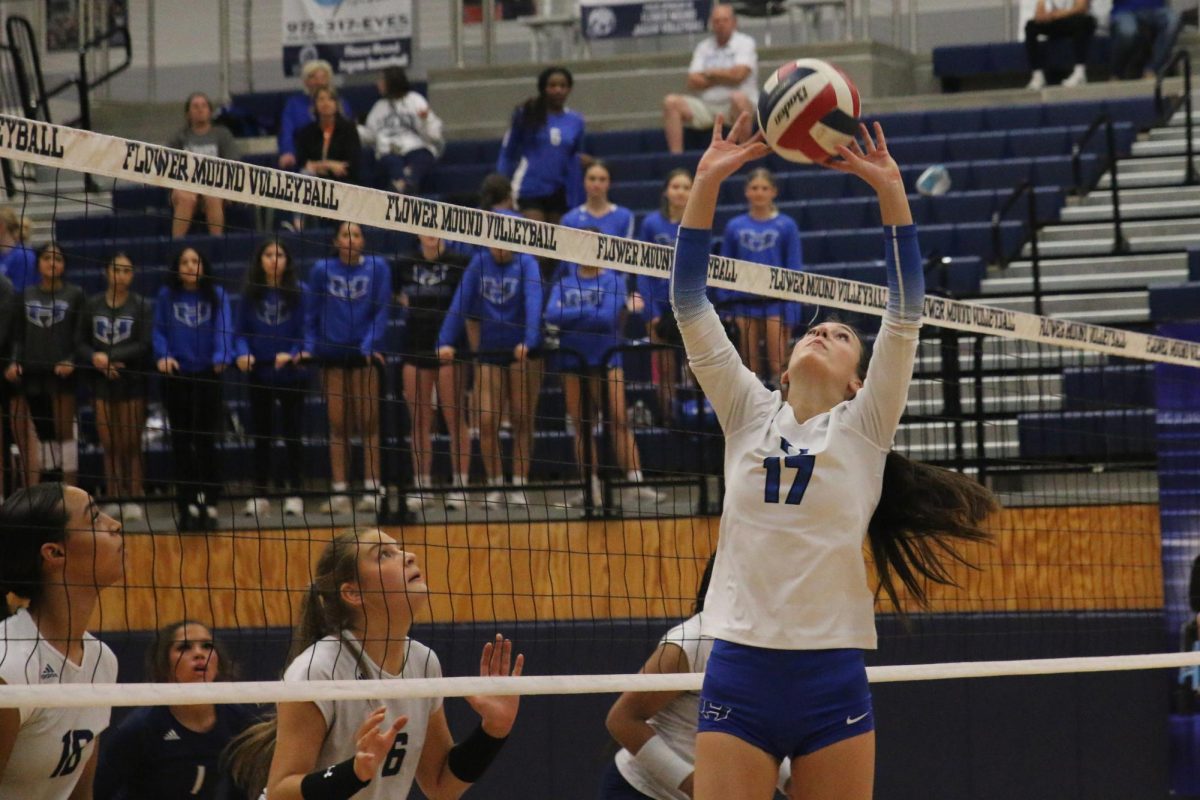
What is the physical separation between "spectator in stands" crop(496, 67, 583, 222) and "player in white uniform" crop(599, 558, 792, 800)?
23.1ft

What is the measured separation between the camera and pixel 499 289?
9344mm

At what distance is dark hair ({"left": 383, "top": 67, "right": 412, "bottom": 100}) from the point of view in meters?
13.8

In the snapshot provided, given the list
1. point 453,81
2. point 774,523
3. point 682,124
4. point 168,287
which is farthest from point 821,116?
point 453,81

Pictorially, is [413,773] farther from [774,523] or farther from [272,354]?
[272,354]

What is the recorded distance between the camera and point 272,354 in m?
10.1

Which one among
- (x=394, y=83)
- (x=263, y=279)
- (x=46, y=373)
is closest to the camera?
(x=263, y=279)

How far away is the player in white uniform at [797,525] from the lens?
167 inches

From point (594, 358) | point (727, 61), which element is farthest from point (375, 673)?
point (727, 61)

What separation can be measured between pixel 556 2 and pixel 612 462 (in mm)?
9322

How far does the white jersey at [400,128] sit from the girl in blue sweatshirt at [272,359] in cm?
420

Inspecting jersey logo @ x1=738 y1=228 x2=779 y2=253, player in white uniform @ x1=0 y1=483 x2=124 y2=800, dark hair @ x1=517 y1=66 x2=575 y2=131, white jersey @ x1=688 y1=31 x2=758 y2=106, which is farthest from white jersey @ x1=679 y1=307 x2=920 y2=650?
white jersey @ x1=688 y1=31 x2=758 y2=106

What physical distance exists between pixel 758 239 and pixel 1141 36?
20.0 ft

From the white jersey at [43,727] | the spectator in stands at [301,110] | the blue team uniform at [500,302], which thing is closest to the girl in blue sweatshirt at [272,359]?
the blue team uniform at [500,302]

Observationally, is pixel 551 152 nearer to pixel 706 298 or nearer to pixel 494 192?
pixel 494 192
